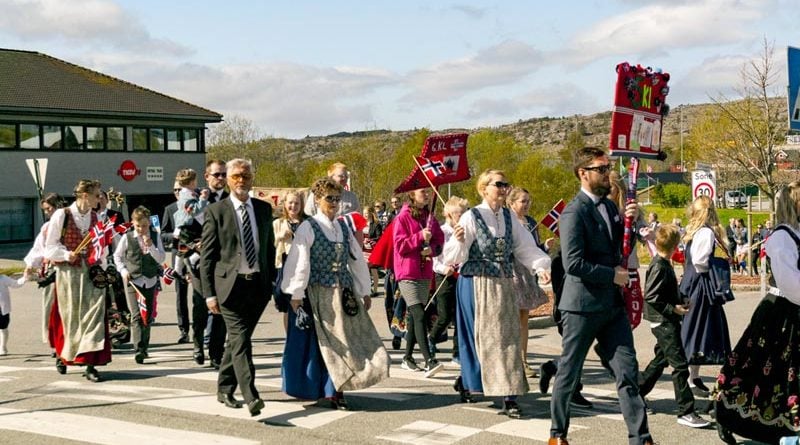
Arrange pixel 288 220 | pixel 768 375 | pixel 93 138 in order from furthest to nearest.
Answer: pixel 93 138 < pixel 288 220 < pixel 768 375

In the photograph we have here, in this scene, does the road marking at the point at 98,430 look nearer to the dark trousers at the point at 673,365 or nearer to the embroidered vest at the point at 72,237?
the embroidered vest at the point at 72,237

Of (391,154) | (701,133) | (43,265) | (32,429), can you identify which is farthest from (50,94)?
(32,429)

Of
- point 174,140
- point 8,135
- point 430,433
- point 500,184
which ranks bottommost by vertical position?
point 430,433

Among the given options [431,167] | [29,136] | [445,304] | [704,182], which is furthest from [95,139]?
[445,304]

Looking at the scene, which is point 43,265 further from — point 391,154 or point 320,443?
point 391,154

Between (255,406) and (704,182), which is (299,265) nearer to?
(255,406)

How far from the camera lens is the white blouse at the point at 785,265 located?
6668 mm

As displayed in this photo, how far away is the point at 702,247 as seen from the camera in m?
8.75

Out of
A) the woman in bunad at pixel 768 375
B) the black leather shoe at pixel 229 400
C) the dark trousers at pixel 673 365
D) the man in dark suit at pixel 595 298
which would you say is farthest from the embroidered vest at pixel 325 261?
the woman in bunad at pixel 768 375

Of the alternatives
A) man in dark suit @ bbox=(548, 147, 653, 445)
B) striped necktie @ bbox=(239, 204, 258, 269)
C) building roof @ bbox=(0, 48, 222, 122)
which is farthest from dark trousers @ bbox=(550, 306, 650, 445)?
building roof @ bbox=(0, 48, 222, 122)

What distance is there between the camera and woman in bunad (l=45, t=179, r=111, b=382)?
9.83 m

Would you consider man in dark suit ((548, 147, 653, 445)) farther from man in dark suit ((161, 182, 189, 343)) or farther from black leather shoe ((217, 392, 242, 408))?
man in dark suit ((161, 182, 189, 343))

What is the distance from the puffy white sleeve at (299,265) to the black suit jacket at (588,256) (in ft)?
7.69

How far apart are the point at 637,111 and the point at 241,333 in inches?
139
